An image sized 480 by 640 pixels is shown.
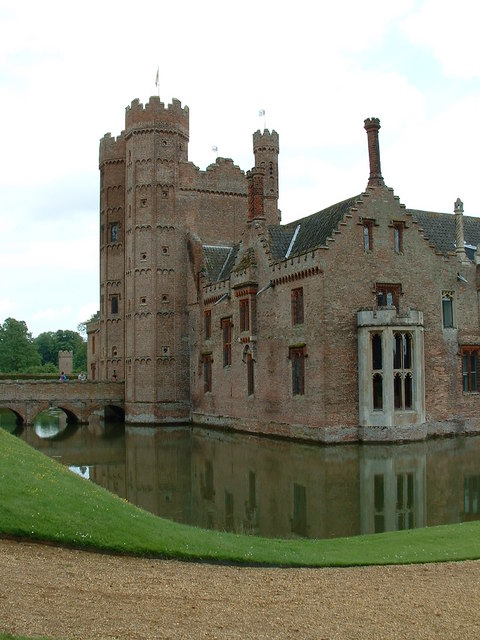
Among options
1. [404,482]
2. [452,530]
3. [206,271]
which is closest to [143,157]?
[206,271]

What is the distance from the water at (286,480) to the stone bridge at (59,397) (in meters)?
8.32

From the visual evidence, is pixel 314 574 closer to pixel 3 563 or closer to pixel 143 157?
pixel 3 563

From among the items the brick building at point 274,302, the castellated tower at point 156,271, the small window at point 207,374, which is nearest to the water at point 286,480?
the brick building at point 274,302

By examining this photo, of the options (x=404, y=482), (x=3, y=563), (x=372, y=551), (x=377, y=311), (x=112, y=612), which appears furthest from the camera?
(x=377, y=311)

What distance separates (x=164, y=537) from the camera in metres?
11.7

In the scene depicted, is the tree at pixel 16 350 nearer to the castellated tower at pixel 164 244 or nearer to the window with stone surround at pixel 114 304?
the window with stone surround at pixel 114 304

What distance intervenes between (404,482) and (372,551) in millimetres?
10252

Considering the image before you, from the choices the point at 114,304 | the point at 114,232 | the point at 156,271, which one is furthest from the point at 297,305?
the point at 114,232

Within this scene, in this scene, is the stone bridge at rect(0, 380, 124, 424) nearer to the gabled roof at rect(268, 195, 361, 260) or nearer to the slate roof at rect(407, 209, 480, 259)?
the gabled roof at rect(268, 195, 361, 260)

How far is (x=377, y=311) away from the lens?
108ft

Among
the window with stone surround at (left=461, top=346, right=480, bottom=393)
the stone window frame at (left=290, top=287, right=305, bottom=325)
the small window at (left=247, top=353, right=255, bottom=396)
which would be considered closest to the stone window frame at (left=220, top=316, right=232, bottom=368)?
the small window at (left=247, top=353, right=255, bottom=396)

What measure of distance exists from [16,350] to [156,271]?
64.9m

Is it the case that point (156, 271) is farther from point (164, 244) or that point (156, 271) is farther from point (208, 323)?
point (208, 323)

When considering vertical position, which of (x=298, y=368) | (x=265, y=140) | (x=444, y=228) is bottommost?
(x=298, y=368)
